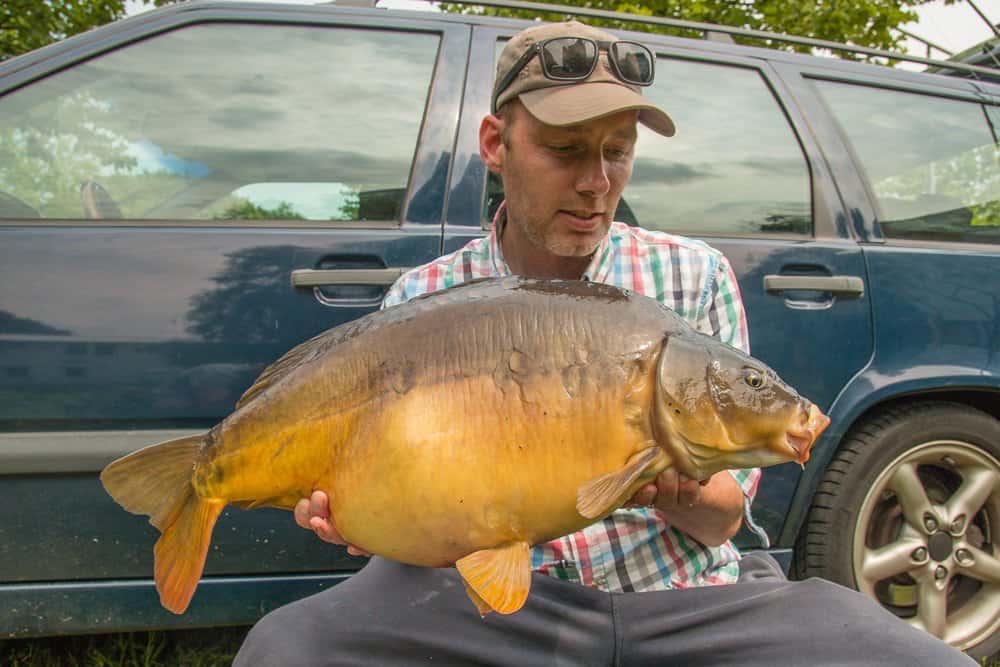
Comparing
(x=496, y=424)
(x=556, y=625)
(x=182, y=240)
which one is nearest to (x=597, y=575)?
(x=556, y=625)

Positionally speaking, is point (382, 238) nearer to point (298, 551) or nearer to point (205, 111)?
point (205, 111)

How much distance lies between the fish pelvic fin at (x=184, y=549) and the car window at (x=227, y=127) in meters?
1.16

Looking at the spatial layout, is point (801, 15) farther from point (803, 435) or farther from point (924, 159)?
point (803, 435)

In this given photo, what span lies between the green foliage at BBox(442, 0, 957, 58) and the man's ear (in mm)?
6003

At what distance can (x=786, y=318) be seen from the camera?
252 cm

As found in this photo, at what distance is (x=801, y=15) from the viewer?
26.1ft

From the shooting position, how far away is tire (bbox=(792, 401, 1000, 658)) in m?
2.68

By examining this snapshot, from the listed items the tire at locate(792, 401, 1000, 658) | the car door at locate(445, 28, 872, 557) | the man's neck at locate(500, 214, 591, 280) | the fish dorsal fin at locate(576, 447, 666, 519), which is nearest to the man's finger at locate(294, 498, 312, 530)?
the fish dorsal fin at locate(576, 447, 666, 519)

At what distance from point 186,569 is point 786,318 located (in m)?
1.83

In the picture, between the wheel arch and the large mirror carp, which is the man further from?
the wheel arch

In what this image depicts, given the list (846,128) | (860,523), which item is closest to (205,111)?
(846,128)

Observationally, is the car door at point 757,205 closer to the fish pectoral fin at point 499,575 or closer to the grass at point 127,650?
the fish pectoral fin at point 499,575

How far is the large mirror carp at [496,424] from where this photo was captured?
1.36 meters

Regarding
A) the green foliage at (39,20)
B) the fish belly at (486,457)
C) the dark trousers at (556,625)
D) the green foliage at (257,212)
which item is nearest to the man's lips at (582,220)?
the fish belly at (486,457)
